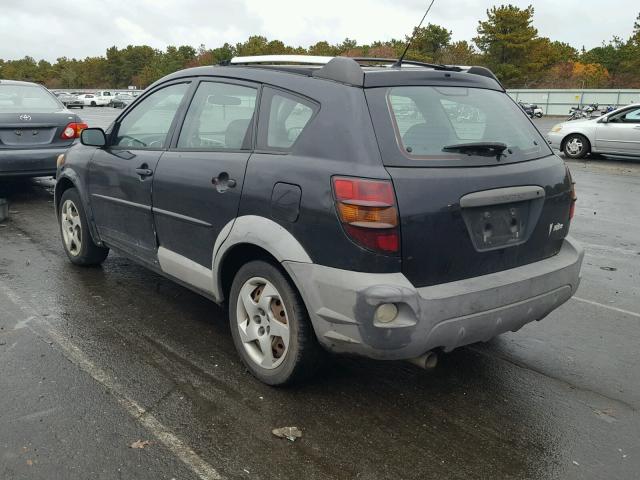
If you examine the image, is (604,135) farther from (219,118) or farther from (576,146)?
(219,118)

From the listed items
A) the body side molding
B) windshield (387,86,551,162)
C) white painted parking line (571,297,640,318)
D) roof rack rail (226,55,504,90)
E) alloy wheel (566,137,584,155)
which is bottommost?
white painted parking line (571,297,640,318)

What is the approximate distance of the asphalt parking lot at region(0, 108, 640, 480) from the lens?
287cm

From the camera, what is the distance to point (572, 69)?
6197cm

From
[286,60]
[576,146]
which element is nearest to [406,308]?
[286,60]

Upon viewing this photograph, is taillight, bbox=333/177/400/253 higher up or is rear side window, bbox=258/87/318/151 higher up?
rear side window, bbox=258/87/318/151

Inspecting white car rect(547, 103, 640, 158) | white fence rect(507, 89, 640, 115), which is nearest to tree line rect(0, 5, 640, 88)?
white fence rect(507, 89, 640, 115)

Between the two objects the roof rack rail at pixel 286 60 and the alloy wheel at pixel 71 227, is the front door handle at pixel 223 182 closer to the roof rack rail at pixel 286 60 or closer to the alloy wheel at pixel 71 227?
the roof rack rail at pixel 286 60

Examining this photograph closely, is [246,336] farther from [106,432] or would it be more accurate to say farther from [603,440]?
[603,440]

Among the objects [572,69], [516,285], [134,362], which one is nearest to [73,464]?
[134,362]

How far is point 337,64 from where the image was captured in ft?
10.9

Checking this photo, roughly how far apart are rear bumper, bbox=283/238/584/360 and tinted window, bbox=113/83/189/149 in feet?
6.01

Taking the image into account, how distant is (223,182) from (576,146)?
1496cm

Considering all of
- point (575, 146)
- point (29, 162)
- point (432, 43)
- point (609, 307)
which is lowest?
point (609, 307)

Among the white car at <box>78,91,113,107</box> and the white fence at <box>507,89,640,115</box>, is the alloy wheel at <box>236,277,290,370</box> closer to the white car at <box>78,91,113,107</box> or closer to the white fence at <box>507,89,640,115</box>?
the white fence at <box>507,89,640,115</box>
